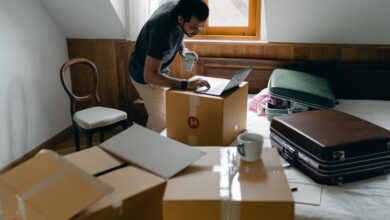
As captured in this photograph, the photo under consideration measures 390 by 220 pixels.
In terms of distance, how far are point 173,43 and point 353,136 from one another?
1086mm

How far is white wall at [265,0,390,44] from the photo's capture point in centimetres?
268

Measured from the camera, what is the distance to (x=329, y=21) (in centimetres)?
281

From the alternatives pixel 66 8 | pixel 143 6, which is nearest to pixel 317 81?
pixel 143 6

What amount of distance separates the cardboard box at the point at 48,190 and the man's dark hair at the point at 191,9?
3.47 ft

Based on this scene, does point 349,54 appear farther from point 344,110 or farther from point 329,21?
point 344,110

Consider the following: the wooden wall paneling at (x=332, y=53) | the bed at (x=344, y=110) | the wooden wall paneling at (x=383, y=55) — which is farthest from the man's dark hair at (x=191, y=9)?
the wooden wall paneling at (x=383, y=55)

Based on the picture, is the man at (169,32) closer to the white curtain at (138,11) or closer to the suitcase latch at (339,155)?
the suitcase latch at (339,155)

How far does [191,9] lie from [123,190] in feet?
3.64

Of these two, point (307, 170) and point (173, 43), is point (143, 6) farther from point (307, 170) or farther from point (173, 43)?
point (307, 170)

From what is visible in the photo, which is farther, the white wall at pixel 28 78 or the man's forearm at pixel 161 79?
the white wall at pixel 28 78

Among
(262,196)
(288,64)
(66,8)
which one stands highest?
(66,8)

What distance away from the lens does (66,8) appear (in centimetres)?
315

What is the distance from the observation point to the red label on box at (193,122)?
1.81 m

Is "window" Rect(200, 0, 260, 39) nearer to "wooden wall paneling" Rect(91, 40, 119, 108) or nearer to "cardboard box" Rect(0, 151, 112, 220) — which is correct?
"wooden wall paneling" Rect(91, 40, 119, 108)
